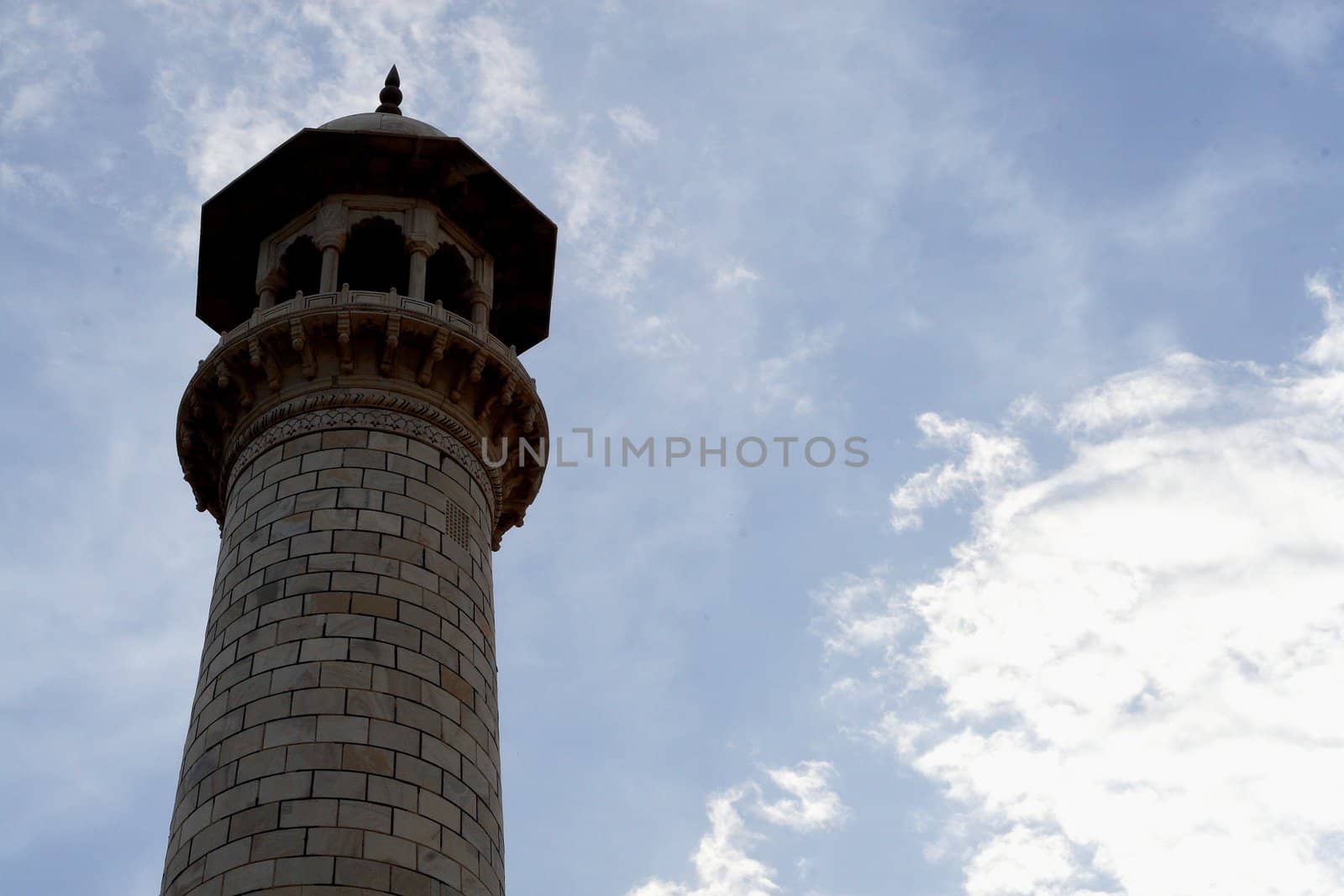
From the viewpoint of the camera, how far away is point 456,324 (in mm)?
22500

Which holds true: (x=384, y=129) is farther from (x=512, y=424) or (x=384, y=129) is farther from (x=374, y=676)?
(x=374, y=676)

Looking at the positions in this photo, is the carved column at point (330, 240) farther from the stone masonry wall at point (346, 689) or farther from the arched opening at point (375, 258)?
the stone masonry wall at point (346, 689)

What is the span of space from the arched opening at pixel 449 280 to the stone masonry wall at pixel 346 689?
375cm

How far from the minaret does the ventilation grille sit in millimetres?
42

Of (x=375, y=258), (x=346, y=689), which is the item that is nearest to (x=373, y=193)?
(x=375, y=258)

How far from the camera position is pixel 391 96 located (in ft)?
88.3

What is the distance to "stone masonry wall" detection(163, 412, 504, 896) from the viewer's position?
16688mm

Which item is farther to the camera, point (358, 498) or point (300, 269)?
point (300, 269)

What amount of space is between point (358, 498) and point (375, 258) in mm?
6191

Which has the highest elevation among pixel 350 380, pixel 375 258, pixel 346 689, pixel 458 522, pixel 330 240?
pixel 375 258

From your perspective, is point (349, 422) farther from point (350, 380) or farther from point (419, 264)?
point (419, 264)

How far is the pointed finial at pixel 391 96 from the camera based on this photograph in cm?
2664

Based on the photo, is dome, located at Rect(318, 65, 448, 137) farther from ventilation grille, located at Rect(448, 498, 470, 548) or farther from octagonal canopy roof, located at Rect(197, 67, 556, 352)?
ventilation grille, located at Rect(448, 498, 470, 548)

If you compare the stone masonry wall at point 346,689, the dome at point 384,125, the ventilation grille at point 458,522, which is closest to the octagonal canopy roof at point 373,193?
the dome at point 384,125
